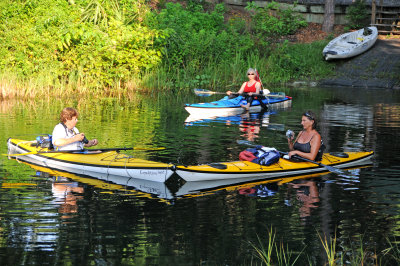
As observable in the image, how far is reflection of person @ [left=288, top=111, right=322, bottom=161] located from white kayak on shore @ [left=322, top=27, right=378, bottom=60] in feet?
57.3

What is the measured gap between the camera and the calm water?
6.32 metres

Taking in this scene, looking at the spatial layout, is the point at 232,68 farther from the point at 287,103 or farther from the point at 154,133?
the point at 154,133

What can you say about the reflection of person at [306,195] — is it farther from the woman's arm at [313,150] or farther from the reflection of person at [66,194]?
the reflection of person at [66,194]

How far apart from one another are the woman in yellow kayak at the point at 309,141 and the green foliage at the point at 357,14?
2137cm

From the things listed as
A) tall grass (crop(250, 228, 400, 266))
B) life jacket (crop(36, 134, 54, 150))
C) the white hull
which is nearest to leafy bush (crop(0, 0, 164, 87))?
life jacket (crop(36, 134, 54, 150))

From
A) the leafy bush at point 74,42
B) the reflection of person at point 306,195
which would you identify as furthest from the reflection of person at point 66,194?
the leafy bush at point 74,42

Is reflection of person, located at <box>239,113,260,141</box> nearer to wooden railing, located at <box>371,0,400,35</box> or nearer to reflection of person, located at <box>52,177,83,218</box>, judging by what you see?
reflection of person, located at <box>52,177,83,218</box>

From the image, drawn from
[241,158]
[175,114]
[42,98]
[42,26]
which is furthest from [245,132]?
[42,26]

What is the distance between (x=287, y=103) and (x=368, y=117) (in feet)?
9.92

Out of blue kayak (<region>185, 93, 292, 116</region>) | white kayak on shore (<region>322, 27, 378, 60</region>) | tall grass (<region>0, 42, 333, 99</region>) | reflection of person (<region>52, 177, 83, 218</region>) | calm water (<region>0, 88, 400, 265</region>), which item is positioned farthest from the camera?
white kayak on shore (<region>322, 27, 378, 60</region>)

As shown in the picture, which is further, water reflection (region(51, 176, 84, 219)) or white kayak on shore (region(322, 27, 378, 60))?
white kayak on shore (region(322, 27, 378, 60))

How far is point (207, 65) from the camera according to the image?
25.1 metres

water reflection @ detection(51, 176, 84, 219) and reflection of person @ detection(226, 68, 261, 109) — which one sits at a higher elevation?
reflection of person @ detection(226, 68, 261, 109)

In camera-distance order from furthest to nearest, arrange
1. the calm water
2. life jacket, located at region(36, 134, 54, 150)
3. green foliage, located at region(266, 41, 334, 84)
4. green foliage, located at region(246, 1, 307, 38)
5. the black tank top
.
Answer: green foliage, located at region(246, 1, 307, 38) → green foliage, located at region(266, 41, 334, 84) → life jacket, located at region(36, 134, 54, 150) → the black tank top → the calm water
